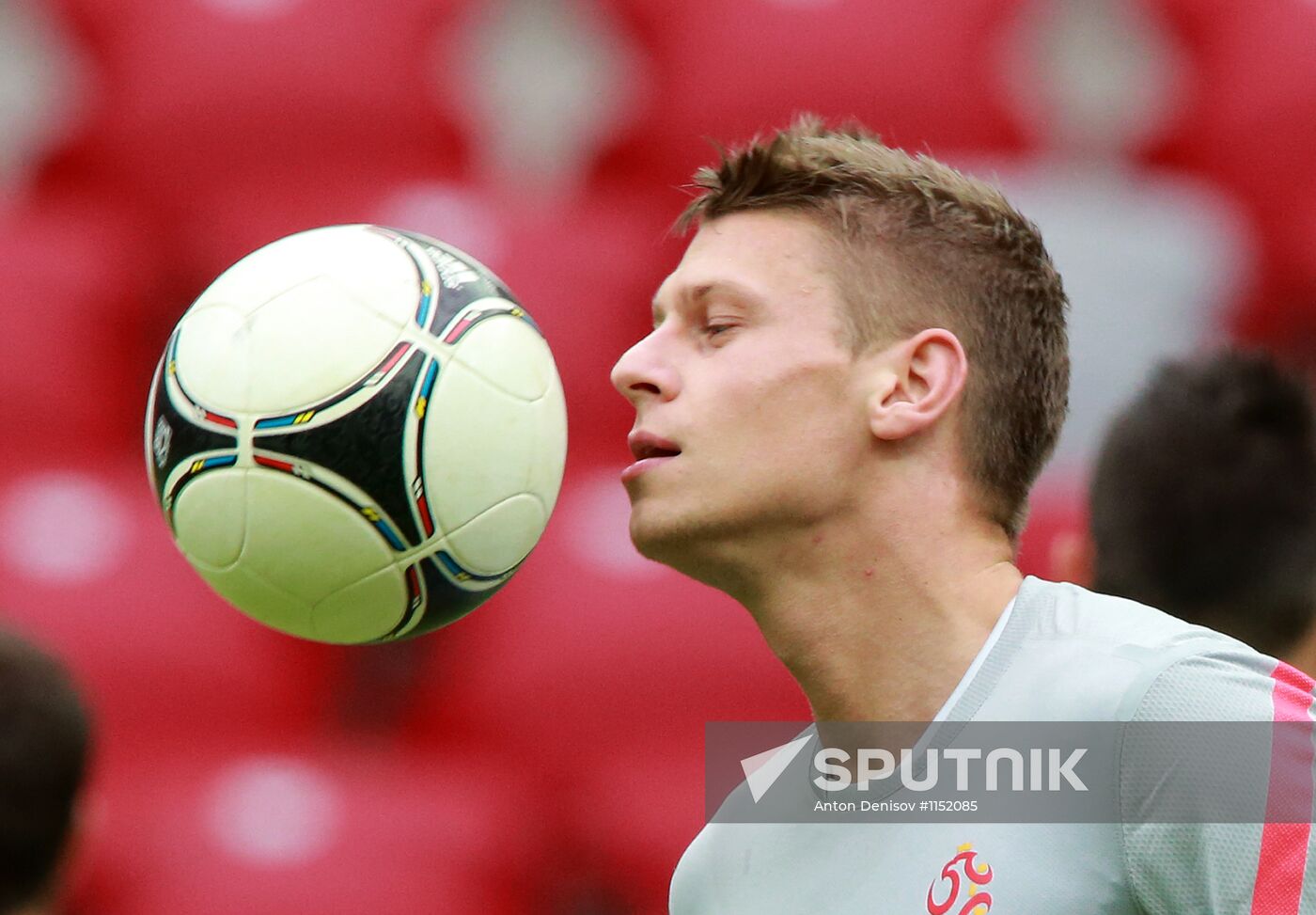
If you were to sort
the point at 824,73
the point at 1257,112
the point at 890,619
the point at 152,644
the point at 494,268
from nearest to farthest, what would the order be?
the point at 890,619 < the point at 152,644 < the point at 494,268 < the point at 824,73 < the point at 1257,112

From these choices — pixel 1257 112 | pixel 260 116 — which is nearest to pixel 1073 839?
pixel 260 116

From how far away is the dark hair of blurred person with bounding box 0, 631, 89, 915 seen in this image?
2859mm

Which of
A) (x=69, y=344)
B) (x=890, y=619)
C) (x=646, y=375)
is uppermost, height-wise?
(x=69, y=344)

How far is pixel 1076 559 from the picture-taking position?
3.53 m

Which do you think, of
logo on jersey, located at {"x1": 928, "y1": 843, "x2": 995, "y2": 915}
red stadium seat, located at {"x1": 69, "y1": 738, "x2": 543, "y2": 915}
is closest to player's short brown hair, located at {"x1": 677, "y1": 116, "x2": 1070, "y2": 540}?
logo on jersey, located at {"x1": 928, "y1": 843, "x2": 995, "y2": 915}

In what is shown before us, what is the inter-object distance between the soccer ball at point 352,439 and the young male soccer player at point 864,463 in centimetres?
22

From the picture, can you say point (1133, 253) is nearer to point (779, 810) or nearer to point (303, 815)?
point (303, 815)

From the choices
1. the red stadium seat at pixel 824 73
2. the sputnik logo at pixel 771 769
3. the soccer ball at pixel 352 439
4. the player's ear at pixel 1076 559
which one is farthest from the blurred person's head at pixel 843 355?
the red stadium seat at pixel 824 73

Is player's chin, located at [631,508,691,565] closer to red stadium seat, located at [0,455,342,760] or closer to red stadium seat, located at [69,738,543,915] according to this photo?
red stadium seat, located at [69,738,543,915]

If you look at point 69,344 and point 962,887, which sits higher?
point 69,344

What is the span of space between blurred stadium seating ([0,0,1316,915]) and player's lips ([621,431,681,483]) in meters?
3.30

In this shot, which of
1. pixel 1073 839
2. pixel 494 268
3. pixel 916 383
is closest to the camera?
pixel 1073 839

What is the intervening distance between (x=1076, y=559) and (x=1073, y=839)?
1.42 meters

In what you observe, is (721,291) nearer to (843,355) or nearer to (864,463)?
(843,355)
